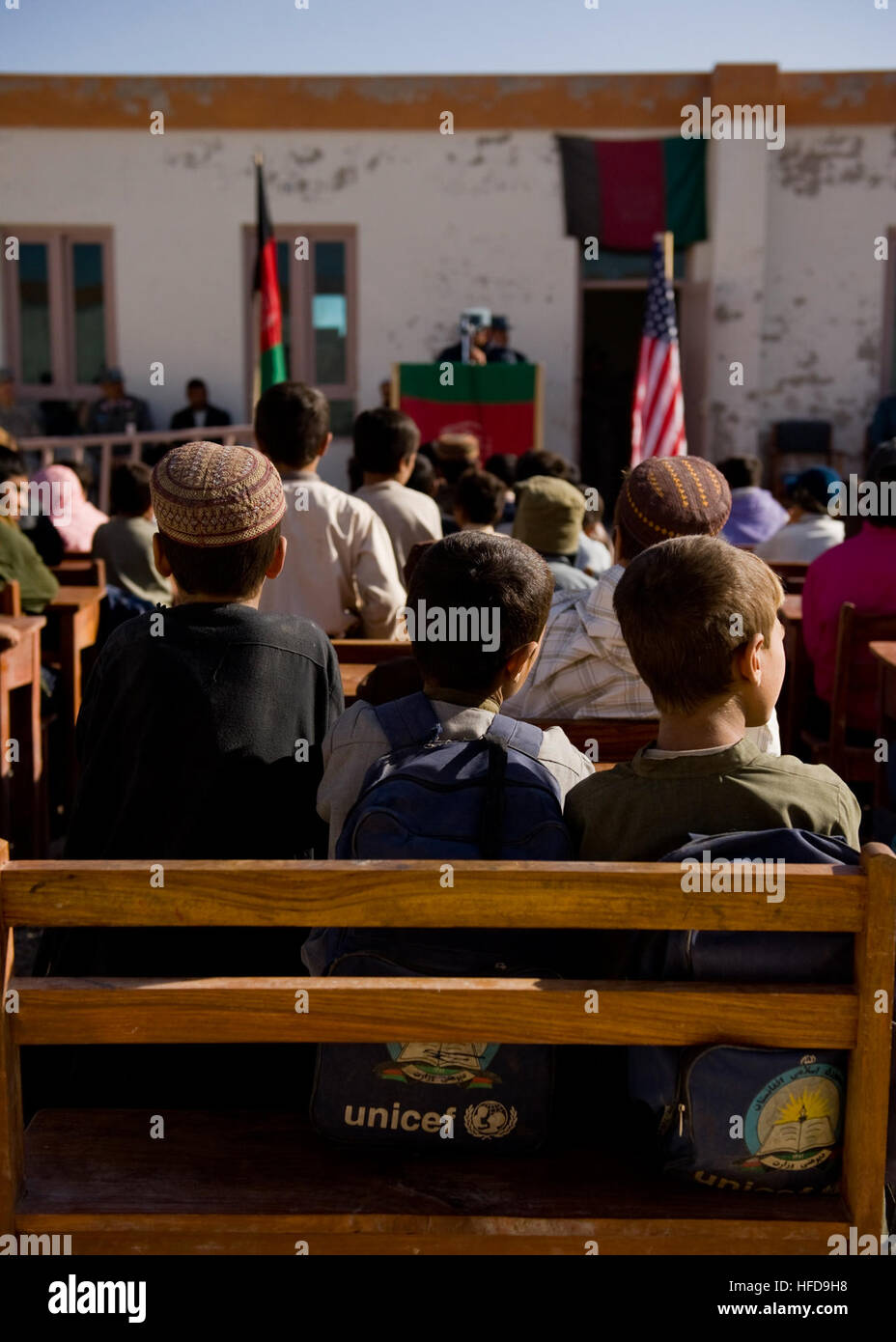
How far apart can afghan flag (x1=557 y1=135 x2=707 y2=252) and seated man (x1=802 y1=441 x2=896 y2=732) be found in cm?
860

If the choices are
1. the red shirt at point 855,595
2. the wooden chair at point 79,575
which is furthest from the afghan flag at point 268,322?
the red shirt at point 855,595

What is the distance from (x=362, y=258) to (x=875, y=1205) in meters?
11.6

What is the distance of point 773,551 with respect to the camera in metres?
6.20

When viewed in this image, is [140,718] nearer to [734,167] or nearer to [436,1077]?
[436,1077]

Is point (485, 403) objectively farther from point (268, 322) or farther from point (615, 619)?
point (615, 619)

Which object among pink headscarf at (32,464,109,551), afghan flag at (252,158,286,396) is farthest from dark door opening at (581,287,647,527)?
pink headscarf at (32,464,109,551)

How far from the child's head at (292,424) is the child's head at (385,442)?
556mm

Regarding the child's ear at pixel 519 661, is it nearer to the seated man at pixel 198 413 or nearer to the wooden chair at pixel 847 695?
the wooden chair at pixel 847 695

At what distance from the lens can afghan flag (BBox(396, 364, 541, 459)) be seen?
36.2ft

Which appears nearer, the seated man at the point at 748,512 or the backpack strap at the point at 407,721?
Answer: the backpack strap at the point at 407,721

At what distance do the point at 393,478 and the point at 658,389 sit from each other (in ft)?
12.1

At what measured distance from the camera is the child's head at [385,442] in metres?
4.64
